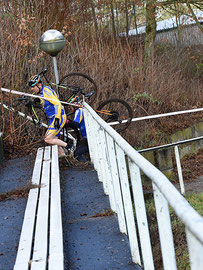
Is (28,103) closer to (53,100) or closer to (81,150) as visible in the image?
(53,100)

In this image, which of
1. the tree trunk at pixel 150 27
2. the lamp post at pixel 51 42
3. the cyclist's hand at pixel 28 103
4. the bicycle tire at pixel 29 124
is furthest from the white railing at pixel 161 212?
the tree trunk at pixel 150 27

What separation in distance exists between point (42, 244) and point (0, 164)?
4784 mm

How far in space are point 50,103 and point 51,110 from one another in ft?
0.46

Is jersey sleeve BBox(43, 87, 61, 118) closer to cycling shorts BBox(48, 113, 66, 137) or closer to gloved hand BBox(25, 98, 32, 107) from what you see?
cycling shorts BBox(48, 113, 66, 137)

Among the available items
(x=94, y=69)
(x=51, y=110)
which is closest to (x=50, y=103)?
(x=51, y=110)

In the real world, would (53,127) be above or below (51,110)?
below

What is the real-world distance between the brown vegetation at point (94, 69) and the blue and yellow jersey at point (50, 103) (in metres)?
0.88

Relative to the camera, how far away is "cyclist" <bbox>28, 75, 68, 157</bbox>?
8031mm

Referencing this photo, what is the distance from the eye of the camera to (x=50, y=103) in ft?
26.8

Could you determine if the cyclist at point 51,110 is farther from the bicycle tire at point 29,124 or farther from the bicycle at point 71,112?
the bicycle tire at point 29,124

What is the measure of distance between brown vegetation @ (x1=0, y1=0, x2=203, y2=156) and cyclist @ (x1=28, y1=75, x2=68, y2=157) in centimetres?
89

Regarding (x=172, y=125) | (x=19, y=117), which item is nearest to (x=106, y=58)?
(x=172, y=125)

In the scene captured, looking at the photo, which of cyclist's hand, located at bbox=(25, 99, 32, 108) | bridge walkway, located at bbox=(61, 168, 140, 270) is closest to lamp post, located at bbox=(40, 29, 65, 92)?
cyclist's hand, located at bbox=(25, 99, 32, 108)

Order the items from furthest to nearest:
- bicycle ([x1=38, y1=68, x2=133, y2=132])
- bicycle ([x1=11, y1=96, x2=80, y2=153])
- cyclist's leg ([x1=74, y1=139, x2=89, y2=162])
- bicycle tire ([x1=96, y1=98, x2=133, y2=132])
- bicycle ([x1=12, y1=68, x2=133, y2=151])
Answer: bicycle tire ([x1=96, y1=98, x2=133, y2=132]), bicycle ([x1=38, y1=68, x2=133, y2=132]), bicycle ([x1=12, y1=68, x2=133, y2=151]), bicycle ([x1=11, y1=96, x2=80, y2=153]), cyclist's leg ([x1=74, y1=139, x2=89, y2=162])
